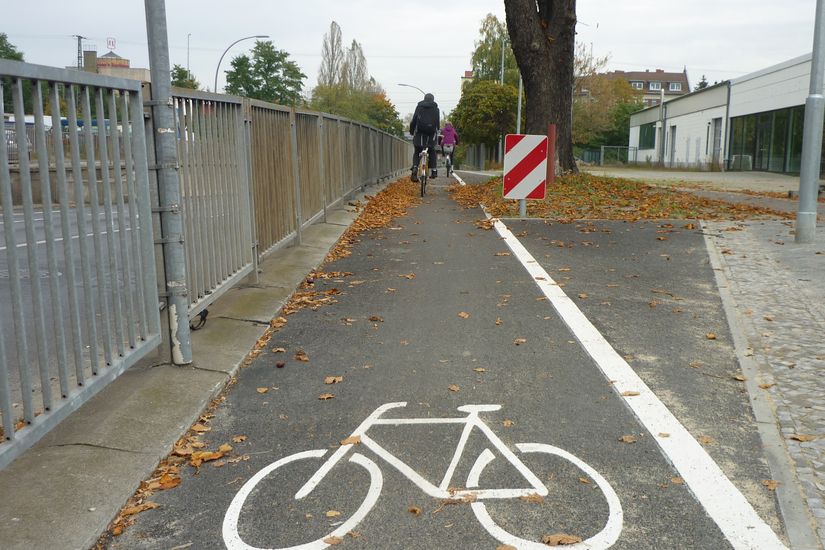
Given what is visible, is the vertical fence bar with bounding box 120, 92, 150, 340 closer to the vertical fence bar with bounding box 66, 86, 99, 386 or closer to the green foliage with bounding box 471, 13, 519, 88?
the vertical fence bar with bounding box 66, 86, 99, 386

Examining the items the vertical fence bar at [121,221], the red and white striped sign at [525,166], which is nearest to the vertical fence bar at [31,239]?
the vertical fence bar at [121,221]

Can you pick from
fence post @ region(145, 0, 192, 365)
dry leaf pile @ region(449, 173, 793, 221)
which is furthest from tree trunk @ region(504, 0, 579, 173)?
fence post @ region(145, 0, 192, 365)

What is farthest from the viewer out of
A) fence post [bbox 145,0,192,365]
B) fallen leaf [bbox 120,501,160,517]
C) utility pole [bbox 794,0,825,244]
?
utility pole [bbox 794,0,825,244]

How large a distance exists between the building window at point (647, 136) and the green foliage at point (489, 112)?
13506 millimetres

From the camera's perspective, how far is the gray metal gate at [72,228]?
122 inches

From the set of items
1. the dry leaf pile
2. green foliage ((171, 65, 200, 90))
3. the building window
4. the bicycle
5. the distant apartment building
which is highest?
the distant apartment building

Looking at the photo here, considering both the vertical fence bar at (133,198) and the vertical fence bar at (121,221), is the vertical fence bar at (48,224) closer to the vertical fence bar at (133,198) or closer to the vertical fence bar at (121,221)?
the vertical fence bar at (121,221)

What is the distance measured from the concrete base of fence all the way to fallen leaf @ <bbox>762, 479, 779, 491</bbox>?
106 inches

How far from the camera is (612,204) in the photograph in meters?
14.6

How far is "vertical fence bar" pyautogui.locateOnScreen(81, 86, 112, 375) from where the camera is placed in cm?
386

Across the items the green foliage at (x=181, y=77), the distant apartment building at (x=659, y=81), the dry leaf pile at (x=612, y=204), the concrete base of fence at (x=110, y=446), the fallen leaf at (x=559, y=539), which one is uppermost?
the distant apartment building at (x=659, y=81)

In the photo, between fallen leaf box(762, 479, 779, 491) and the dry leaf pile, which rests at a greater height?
the dry leaf pile

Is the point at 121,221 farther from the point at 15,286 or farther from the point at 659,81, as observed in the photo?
the point at 659,81

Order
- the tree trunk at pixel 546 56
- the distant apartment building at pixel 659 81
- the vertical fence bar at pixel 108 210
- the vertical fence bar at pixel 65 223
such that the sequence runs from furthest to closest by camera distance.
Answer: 1. the distant apartment building at pixel 659 81
2. the tree trunk at pixel 546 56
3. the vertical fence bar at pixel 108 210
4. the vertical fence bar at pixel 65 223
